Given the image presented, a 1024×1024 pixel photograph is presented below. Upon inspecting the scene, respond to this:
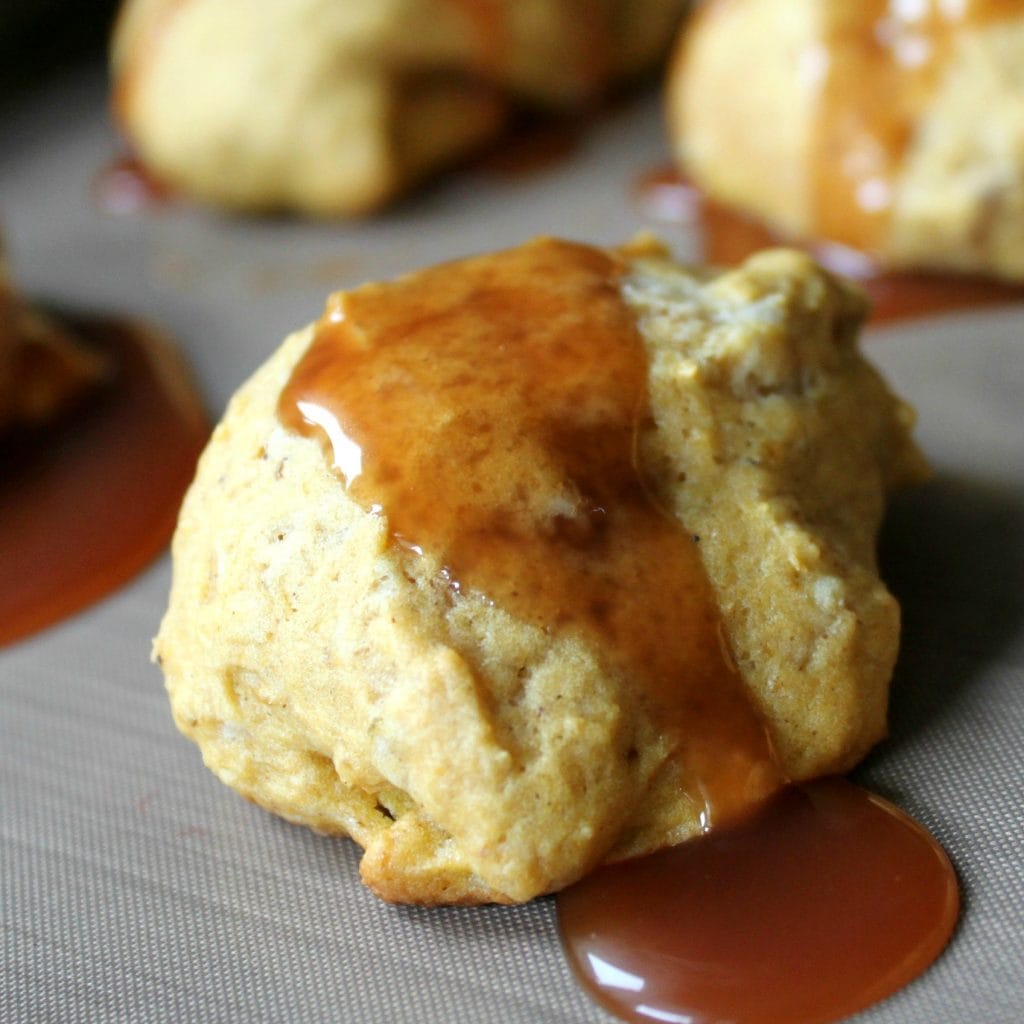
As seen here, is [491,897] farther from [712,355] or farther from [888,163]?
[888,163]

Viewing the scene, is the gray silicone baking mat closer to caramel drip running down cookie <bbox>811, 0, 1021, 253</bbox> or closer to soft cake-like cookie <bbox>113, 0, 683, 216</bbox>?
caramel drip running down cookie <bbox>811, 0, 1021, 253</bbox>

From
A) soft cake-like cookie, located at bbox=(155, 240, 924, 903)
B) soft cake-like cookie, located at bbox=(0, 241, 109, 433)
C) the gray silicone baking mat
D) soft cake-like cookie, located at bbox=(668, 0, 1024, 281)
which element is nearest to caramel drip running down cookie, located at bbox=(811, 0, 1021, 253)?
soft cake-like cookie, located at bbox=(668, 0, 1024, 281)

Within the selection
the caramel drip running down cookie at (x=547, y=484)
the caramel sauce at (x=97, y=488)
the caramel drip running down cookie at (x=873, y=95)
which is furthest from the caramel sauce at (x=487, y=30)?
the caramel drip running down cookie at (x=547, y=484)

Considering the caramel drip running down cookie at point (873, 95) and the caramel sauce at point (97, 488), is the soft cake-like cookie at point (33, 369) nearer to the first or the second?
the caramel sauce at point (97, 488)

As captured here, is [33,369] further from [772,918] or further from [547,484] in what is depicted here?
[772,918]

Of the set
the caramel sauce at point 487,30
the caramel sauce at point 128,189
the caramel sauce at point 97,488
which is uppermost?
the caramel sauce at point 487,30

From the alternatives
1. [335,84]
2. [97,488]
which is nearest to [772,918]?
[97,488]

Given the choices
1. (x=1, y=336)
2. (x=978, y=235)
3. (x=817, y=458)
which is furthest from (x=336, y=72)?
(x=817, y=458)
